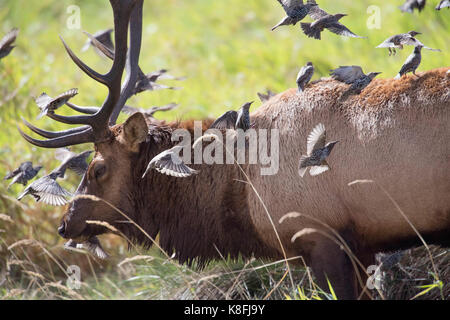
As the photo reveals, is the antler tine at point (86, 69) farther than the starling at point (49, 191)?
No

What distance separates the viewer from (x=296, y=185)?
11.4ft

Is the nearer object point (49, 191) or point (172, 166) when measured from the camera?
point (172, 166)

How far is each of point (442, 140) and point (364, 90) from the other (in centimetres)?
50

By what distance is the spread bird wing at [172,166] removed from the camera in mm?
3398

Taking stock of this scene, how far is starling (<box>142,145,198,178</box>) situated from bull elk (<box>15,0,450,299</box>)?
276 millimetres

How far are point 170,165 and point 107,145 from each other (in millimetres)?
492

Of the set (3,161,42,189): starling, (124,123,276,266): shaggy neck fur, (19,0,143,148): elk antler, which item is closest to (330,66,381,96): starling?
(124,123,276,266): shaggy neck fur

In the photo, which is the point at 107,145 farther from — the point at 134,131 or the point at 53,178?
the point at 53,178

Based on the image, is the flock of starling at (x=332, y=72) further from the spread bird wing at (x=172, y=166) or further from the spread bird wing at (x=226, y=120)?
the spread bird wing at (x=172, y=166)

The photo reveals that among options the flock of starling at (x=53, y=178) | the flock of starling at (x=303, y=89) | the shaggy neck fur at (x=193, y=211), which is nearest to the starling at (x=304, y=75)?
the flock of starling at (x=303, y=89)

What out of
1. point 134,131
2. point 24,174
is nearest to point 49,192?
point 134,131

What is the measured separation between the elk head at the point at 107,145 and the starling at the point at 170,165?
273 mm

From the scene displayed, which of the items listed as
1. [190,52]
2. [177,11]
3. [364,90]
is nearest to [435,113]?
[364,90]
